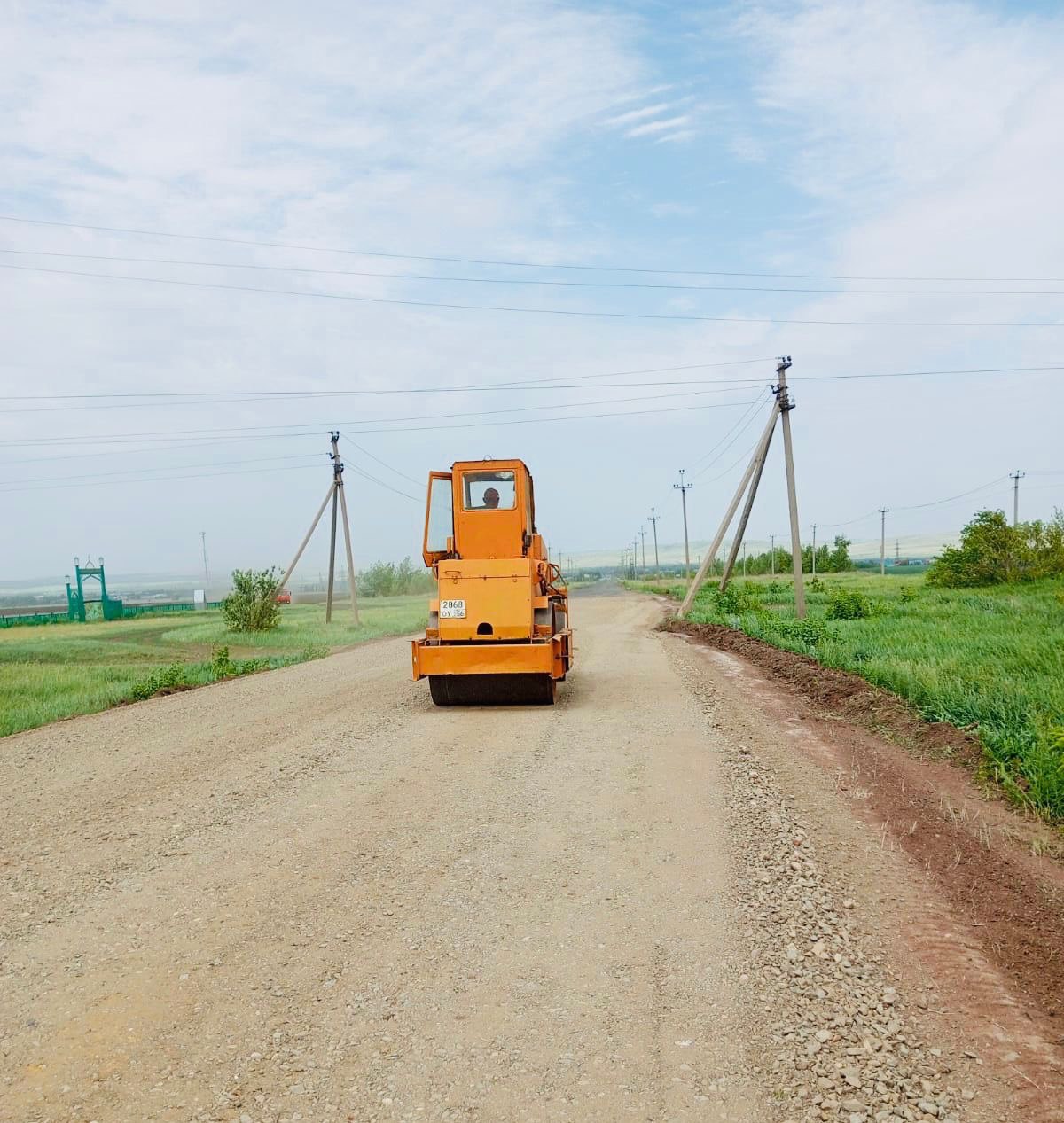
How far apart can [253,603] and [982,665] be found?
85.5 feet

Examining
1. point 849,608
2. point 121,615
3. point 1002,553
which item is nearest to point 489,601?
point 849,608

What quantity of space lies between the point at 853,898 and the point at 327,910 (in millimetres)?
2891

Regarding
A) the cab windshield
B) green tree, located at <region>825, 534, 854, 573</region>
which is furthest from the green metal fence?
green tree, located at <region>825, 534, 854, 573</region>

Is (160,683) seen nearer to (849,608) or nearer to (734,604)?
(849,608)

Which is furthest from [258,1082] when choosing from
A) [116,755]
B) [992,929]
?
[116,755]

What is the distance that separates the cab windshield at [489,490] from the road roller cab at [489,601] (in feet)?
0.04

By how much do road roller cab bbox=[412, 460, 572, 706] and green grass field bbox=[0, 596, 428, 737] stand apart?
18.5 feet

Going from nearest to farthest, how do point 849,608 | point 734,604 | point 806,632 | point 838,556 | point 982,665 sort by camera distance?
point 982,665 < point 806,632 < point 849,608 < point 734,604 < point 838,556

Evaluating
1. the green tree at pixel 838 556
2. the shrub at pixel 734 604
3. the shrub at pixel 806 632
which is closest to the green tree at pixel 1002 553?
the shrub at pixel 734 604

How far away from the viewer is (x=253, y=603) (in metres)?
32.0

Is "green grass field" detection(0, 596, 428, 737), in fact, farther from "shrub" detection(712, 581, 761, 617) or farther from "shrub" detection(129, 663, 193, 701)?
"shrub" detection(712, 581, 761, 617)

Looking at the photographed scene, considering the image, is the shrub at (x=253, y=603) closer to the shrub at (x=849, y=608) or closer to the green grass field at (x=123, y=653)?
the green grass field at (x=123, y=653)

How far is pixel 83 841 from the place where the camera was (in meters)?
6.25

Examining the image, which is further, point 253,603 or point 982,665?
point 253,603
